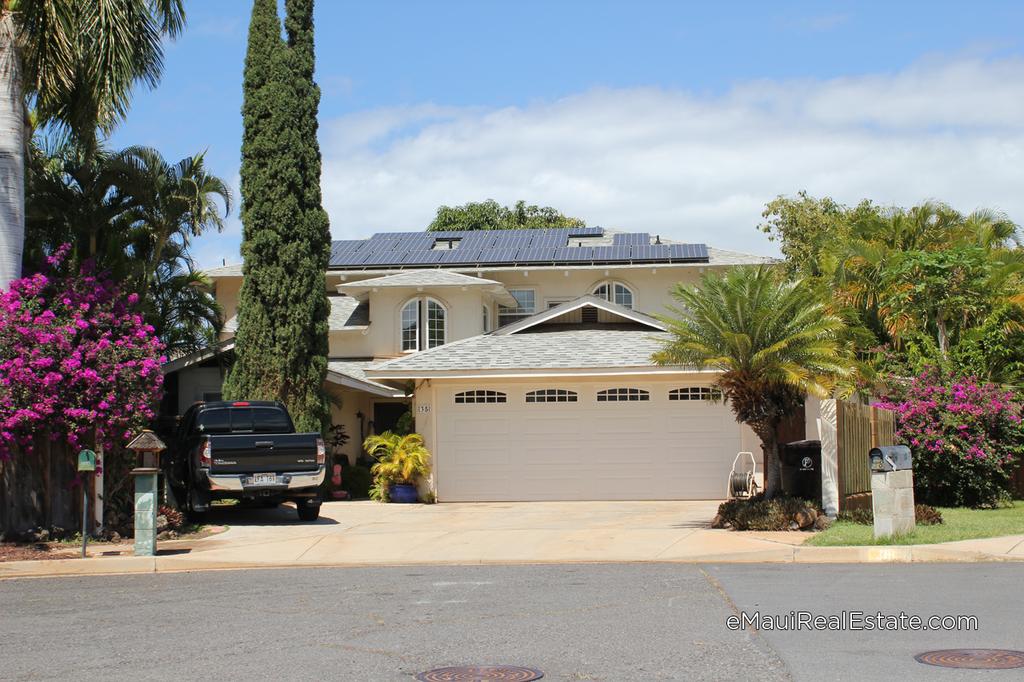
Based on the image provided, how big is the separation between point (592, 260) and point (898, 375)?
457 inches

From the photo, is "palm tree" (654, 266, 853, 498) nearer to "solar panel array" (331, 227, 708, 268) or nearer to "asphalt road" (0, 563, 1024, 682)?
"asphalt road" (0, 563, 1024, 682)

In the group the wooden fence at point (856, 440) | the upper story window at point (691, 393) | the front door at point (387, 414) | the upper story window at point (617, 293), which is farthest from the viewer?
the upper story window at point (617, 293)

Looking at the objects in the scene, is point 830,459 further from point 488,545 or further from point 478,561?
point 478,561

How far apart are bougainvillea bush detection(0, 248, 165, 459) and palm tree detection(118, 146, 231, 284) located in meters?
7.15

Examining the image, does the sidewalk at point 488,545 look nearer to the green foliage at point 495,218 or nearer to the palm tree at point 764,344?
the palm tree at point 764,344

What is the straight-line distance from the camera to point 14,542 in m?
15.6

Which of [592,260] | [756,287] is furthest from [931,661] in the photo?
[592,260]

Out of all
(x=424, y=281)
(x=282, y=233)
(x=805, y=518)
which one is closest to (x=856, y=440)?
(x=805, y=518)

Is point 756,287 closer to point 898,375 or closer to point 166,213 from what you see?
point 898,375

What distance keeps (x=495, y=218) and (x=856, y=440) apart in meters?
37.6

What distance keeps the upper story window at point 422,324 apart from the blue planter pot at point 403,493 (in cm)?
677

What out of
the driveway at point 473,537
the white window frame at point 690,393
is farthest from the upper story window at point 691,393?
the driveway at point 473,537

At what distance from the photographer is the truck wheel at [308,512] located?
61.4 feet

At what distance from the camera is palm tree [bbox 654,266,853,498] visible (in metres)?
15.9
